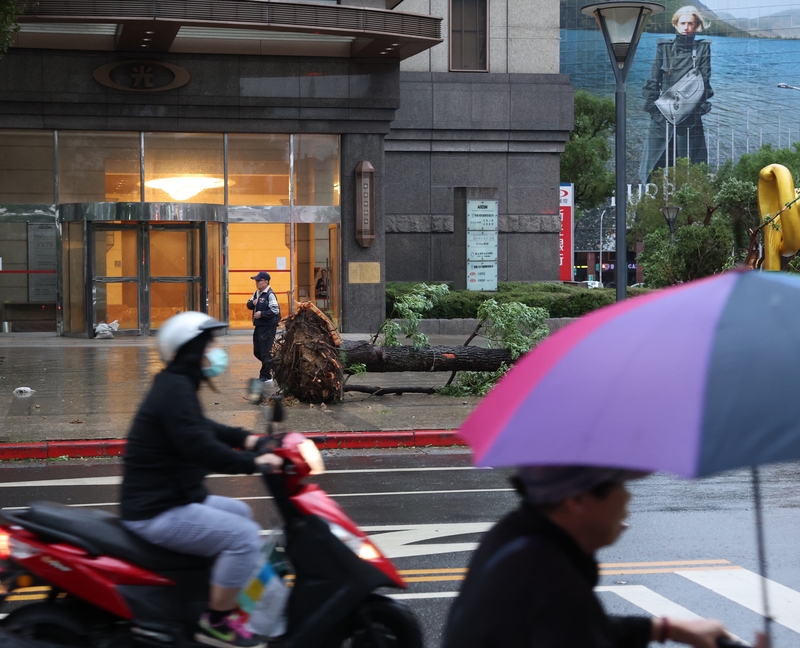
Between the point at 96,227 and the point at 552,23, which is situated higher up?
the point at 552,23

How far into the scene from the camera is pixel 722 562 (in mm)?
6875

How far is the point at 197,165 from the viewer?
87.0 feet

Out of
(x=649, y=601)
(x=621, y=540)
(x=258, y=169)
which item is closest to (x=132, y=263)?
(x=258, y=169)

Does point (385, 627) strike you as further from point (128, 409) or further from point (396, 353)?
point (396, 353)

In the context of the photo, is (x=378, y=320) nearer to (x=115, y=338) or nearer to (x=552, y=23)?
(x=115, y=338)

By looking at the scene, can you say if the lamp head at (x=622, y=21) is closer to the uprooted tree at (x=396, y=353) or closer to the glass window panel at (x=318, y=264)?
the uprooted tree at (x=396, y=353)

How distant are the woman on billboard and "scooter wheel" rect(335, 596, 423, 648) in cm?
13727

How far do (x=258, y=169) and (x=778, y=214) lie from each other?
12843mm

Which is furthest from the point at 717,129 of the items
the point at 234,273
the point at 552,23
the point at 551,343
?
the point at 551,343

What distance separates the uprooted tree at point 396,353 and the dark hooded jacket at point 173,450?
9422 millimetres

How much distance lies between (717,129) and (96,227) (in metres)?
129

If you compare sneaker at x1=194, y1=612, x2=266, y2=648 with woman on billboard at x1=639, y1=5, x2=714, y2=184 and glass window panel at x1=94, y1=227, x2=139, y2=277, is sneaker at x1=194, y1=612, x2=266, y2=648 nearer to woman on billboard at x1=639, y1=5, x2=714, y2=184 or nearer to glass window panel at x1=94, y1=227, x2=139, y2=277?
glass window panel at x1=94, y1=227, x2=139, y2=277

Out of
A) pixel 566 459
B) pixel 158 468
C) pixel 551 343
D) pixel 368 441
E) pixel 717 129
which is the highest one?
pixel 717 129

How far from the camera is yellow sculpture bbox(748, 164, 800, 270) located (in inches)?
781
